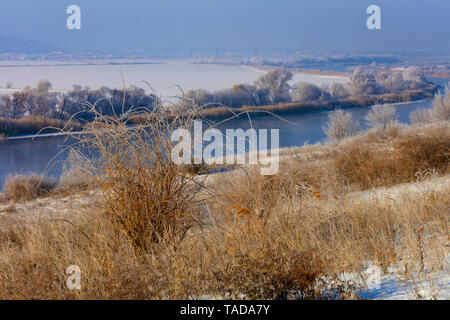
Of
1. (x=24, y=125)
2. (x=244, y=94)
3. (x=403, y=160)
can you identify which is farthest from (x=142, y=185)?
(x=244, y=94)

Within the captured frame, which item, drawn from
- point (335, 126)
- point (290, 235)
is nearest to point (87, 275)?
point (290, 235)

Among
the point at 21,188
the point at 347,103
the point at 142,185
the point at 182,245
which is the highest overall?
the point at 347,103

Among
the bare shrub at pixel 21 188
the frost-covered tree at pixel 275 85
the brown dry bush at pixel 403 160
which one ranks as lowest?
the bare shrub at pixel 21 188

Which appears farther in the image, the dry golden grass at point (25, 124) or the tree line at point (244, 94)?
the tree line at point (244, 94)

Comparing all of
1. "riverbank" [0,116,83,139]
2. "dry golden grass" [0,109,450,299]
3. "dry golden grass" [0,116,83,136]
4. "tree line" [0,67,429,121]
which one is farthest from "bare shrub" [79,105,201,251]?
"dry golden grass" [0,116,83,136]

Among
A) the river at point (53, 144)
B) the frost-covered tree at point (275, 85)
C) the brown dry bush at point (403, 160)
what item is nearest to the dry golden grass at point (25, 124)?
the river at point (53, 144)

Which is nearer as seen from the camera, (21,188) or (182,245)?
(182,245)

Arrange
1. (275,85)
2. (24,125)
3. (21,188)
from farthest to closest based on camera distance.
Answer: (275,85)
(24,125)
(21,188)

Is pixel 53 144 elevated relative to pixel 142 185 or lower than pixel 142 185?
lower

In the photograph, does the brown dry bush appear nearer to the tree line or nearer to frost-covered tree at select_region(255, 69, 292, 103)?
the tree line

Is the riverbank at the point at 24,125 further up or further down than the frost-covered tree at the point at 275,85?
further down

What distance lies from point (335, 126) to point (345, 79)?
→ 87.8ft

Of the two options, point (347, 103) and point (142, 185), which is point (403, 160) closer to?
point (142, 185)

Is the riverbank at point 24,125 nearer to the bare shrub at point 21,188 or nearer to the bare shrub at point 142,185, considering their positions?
the bare shrub at point 21,188
